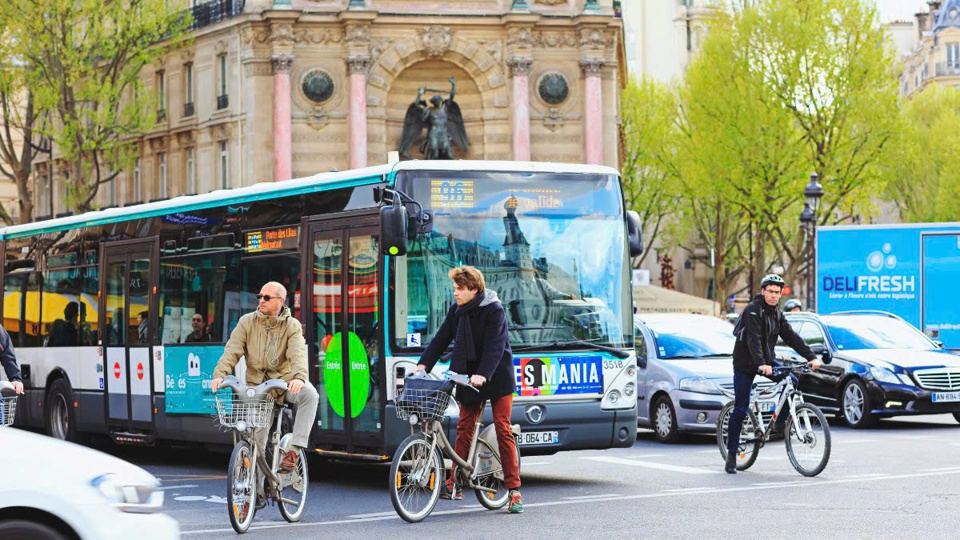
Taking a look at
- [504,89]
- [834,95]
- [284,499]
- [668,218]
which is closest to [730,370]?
[284,499]

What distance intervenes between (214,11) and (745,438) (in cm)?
4318

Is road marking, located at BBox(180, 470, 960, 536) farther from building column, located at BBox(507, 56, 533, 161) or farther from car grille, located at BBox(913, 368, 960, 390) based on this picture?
building column, located at BBox(507, 56, 533, 161)

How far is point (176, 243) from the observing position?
17172mm

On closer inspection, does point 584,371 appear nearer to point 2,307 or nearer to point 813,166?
point 2,307

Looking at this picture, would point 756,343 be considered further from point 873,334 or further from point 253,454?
point 873,334

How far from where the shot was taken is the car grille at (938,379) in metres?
21.5

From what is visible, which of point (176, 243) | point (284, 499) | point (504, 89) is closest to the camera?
point (284, 499)

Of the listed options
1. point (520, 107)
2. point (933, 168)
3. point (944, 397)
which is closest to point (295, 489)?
point (944, 397)

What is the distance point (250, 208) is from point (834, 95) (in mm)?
33096

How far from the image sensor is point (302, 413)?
1159 centimetres

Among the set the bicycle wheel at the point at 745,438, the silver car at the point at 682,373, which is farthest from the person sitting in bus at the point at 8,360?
the silver car at the point at 682,373

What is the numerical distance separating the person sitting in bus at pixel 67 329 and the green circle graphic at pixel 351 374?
560 cm

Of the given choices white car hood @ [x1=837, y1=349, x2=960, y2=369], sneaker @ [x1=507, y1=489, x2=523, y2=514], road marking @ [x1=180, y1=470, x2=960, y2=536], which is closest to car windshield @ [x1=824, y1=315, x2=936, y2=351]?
white car hood @ [x1=837, y1=349, x2=960, y2=369]

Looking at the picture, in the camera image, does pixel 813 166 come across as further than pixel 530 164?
Yes
